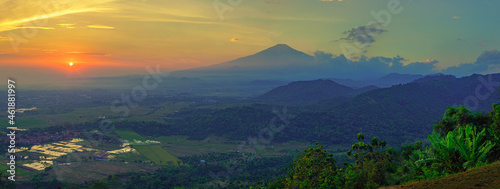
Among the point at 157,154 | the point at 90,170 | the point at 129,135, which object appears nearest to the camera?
the point at 90,170

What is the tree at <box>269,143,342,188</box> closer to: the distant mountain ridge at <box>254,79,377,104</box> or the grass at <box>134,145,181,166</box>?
the grass at <box>134,145,181,166</box>

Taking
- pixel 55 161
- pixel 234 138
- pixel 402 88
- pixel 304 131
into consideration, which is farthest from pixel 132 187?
pixel 402 88

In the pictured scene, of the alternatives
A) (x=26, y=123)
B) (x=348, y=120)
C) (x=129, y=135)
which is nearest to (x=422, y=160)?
(x=129, y=135)

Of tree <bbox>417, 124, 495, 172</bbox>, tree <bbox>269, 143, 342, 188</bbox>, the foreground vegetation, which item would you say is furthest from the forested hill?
tree <bbox>417, 124, 495, 172</bbox>

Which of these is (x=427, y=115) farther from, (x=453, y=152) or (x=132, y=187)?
(x=453, y=152)

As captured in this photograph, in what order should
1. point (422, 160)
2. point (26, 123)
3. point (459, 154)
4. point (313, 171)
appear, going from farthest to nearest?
1. point (26, 123)
2. point (313, 171)
3. point (422, 160)
4. point (459, 154)

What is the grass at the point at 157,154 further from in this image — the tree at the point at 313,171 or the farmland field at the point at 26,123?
the tree at the point at 313,171

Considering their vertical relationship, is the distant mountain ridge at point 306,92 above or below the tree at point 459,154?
above

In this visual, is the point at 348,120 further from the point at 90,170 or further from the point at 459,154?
the point at 459,154

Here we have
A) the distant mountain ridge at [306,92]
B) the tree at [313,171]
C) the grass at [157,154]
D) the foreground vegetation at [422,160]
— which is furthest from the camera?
the distant mountain ridge at [306,92]

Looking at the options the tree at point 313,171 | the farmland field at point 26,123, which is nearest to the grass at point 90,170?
the tree at point 313,171
